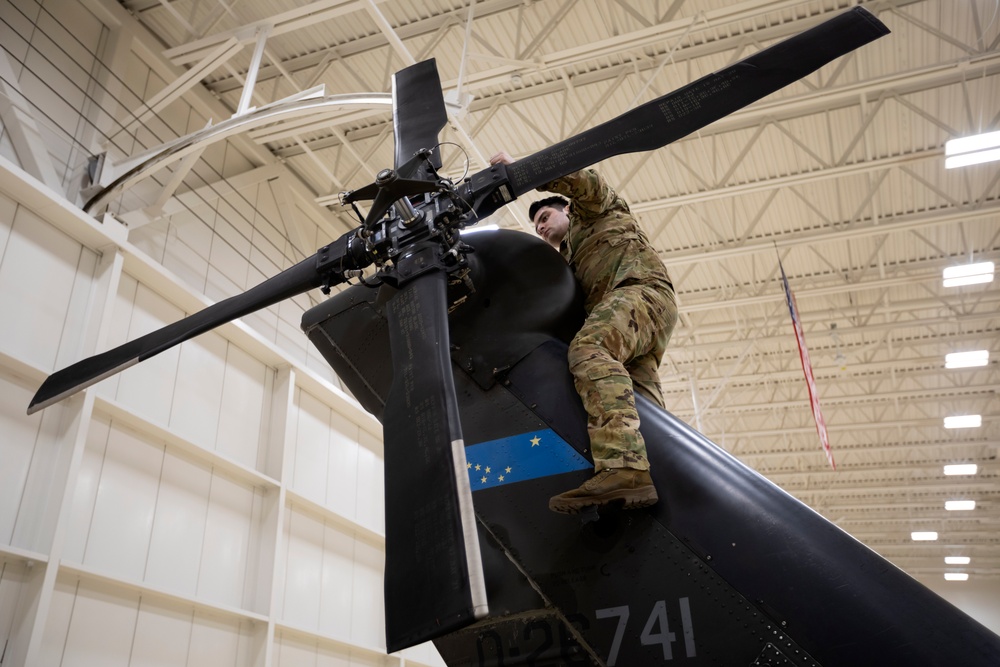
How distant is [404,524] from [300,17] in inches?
389

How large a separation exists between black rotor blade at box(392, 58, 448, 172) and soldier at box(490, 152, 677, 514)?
0.37m

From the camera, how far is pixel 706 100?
298 cm

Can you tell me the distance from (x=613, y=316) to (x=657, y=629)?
139 cm

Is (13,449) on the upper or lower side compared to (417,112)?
upper

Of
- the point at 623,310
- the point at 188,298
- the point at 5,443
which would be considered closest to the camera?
the point at 623,310

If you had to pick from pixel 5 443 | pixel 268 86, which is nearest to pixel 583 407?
pixel 5 443

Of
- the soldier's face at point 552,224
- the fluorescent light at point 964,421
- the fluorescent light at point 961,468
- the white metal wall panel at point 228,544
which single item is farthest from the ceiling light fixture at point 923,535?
the soldier's face at point 552,224

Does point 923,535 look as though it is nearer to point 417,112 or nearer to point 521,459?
point 521,459

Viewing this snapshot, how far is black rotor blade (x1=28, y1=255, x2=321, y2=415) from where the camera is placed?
3.64m

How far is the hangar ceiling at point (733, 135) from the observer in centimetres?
1118

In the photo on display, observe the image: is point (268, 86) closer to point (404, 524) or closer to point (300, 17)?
point (300, 17)

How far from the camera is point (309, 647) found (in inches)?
418

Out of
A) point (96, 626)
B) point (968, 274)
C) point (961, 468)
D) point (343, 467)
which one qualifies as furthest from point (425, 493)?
point (961, 468)

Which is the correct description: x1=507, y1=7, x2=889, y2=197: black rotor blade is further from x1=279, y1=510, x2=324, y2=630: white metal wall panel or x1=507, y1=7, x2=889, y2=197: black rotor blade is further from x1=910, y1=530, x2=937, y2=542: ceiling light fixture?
x1=910, y1=530, x2=937, y2=542: ceiling light fixture
